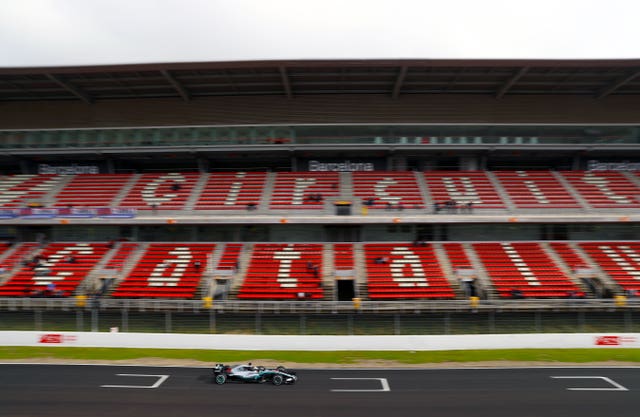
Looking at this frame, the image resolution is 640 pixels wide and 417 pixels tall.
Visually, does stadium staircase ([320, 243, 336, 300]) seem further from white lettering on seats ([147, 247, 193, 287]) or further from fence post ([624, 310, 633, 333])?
fence post ([624, 310, 633, 333])

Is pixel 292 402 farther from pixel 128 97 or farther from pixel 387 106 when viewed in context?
pixel 128 97

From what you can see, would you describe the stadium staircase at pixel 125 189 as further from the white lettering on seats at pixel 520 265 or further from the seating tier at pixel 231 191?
the white lettering on seats at pixel 520 265

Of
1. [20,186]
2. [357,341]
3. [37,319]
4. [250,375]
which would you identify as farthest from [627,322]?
[20,186]

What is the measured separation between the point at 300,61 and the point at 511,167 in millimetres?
18507

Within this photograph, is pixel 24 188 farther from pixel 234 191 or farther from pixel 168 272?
pixel 234 191

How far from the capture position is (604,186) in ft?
89.2

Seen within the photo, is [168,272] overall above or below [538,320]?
above

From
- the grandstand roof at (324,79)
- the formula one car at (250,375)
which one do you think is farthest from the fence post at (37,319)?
the grandstand roof at (324,79)

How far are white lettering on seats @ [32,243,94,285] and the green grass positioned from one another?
524cm

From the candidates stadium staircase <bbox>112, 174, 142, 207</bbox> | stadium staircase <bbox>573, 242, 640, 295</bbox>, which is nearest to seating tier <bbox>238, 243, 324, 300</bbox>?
stadium staircase <bbox>112, 174, 142, 207</bbox>

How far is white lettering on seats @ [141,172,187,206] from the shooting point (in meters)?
26.4

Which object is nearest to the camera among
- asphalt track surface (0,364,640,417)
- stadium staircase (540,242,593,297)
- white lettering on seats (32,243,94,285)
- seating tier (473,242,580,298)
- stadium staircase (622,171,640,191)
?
asphalt track surface (0,364,640,417)

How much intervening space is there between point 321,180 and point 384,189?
467 centimetres

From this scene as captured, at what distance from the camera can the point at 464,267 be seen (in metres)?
22.6
